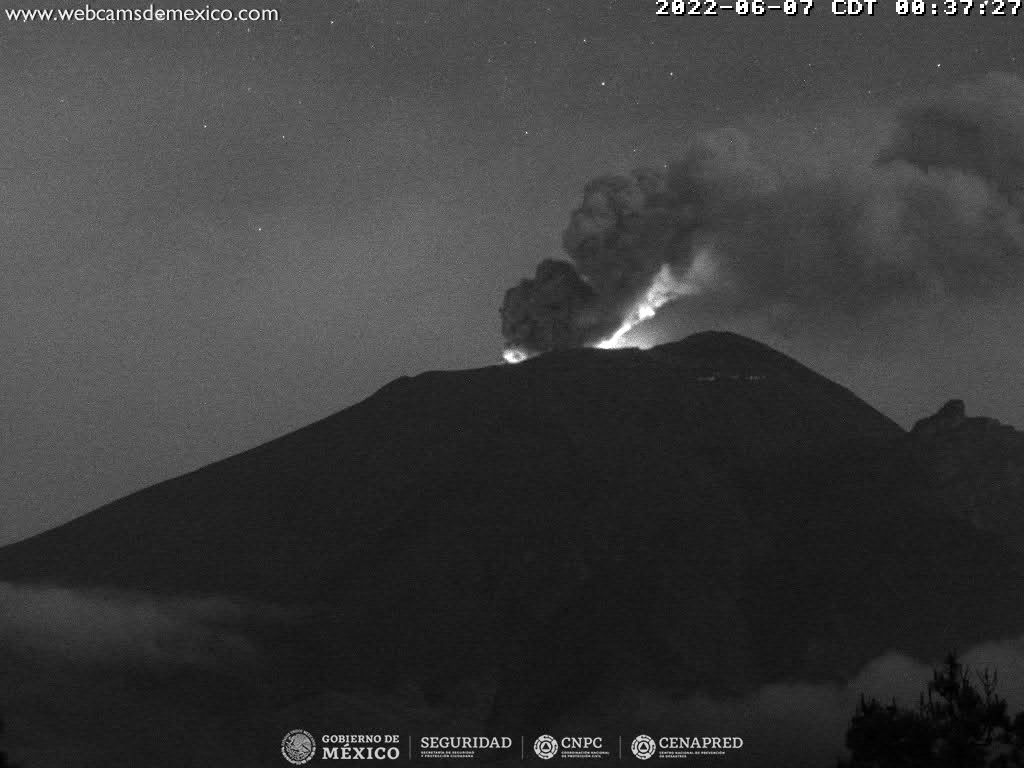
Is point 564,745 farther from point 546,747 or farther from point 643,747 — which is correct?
point 643,747

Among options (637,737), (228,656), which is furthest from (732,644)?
(228,656)

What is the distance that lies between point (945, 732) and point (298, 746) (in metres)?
133

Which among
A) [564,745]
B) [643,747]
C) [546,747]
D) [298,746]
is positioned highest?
[298,746]

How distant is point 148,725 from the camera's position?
17300cm

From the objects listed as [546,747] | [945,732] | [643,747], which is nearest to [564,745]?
[546,747]

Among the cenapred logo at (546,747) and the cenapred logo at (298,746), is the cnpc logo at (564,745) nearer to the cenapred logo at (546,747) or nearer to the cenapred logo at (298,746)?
the cenapred logo at (546,747)

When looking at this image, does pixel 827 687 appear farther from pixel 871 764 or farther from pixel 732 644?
pixel 871 764

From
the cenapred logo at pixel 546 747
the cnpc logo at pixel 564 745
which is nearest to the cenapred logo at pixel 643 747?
the cnpc logo at pixel 564 745

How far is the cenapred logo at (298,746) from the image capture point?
169m

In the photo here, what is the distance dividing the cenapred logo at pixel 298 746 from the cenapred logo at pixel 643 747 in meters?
30.2

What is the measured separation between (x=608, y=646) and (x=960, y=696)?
455 feet

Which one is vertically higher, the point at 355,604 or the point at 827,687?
the point at 355,604

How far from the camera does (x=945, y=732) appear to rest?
4653cm

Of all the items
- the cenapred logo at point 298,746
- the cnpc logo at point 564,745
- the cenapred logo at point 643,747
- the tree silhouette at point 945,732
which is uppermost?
the cenapred logo at point 298,746
